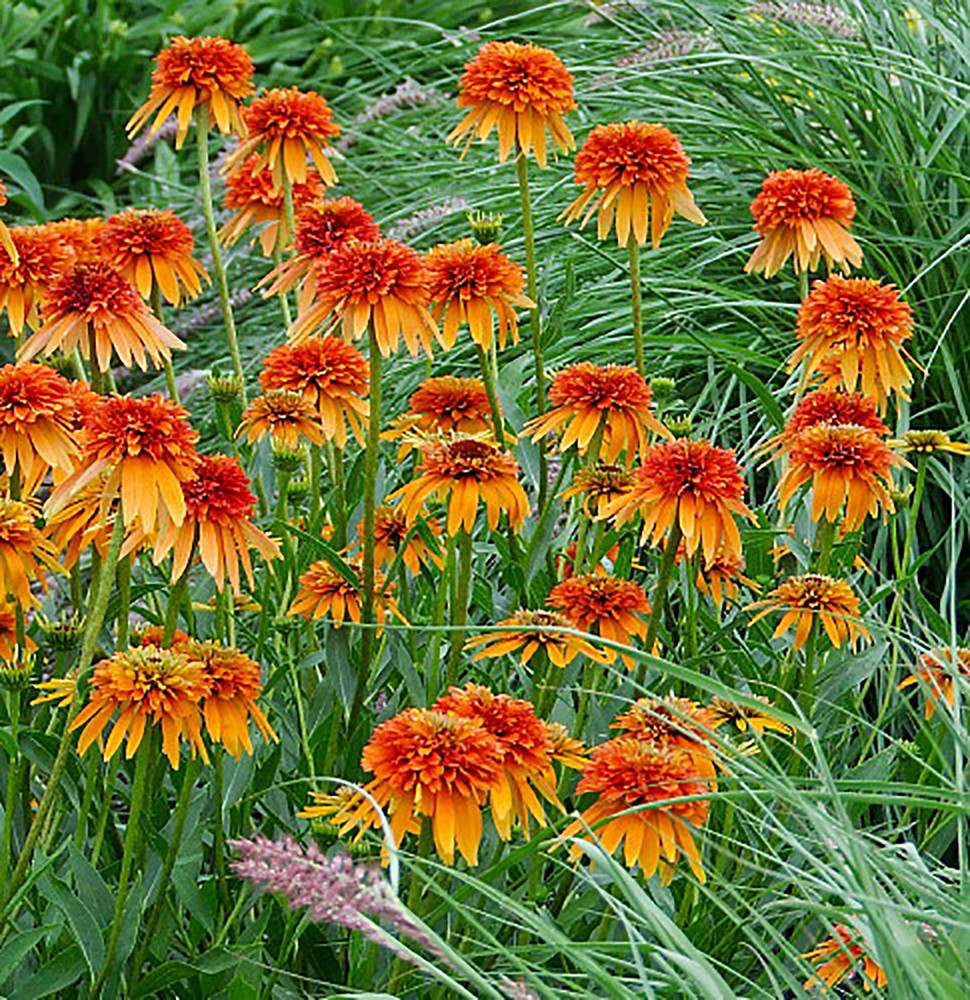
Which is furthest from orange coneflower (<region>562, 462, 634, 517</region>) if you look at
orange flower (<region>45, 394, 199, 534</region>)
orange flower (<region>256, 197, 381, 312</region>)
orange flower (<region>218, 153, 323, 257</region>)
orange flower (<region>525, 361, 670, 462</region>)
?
orange flower (<region>218, 153, 323, 257</region>)

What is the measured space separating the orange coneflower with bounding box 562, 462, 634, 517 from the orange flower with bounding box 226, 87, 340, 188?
1.59 feet

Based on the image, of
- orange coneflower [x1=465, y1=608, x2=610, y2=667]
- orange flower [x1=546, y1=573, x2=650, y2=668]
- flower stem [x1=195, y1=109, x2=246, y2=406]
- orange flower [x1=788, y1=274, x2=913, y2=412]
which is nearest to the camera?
orange coneflower [x1=465, y1=608, x2=610, y2=667]

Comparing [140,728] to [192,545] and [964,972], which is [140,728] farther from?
[964,972]

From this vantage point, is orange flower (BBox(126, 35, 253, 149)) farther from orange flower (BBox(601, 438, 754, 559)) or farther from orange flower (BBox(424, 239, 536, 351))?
orange flower (BBox(601, 438, 754, 559))

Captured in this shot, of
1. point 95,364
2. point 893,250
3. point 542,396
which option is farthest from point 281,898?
point 893,250

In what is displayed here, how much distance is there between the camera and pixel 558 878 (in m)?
1.43

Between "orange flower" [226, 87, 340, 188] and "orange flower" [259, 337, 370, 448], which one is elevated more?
"orange flower" [226, 87, 340, 188]

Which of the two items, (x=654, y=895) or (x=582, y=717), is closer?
(x=654, y=895)

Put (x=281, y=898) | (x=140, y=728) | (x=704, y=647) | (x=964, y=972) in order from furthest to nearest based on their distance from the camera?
(x=704, y=647), (x=281, y=898), (x=140, y=728), (x=964, y=972)

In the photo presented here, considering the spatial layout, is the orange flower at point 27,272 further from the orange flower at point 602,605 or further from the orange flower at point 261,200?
the orange flower at point 602,605

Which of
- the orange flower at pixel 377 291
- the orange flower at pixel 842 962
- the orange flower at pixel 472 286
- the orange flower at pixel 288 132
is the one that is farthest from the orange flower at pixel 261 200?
the orange flower at pixel 842 962

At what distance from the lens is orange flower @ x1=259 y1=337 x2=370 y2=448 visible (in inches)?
58.7

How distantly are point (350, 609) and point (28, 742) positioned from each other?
0.97 feet

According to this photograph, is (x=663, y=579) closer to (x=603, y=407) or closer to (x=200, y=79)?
(x=603, y=407)
